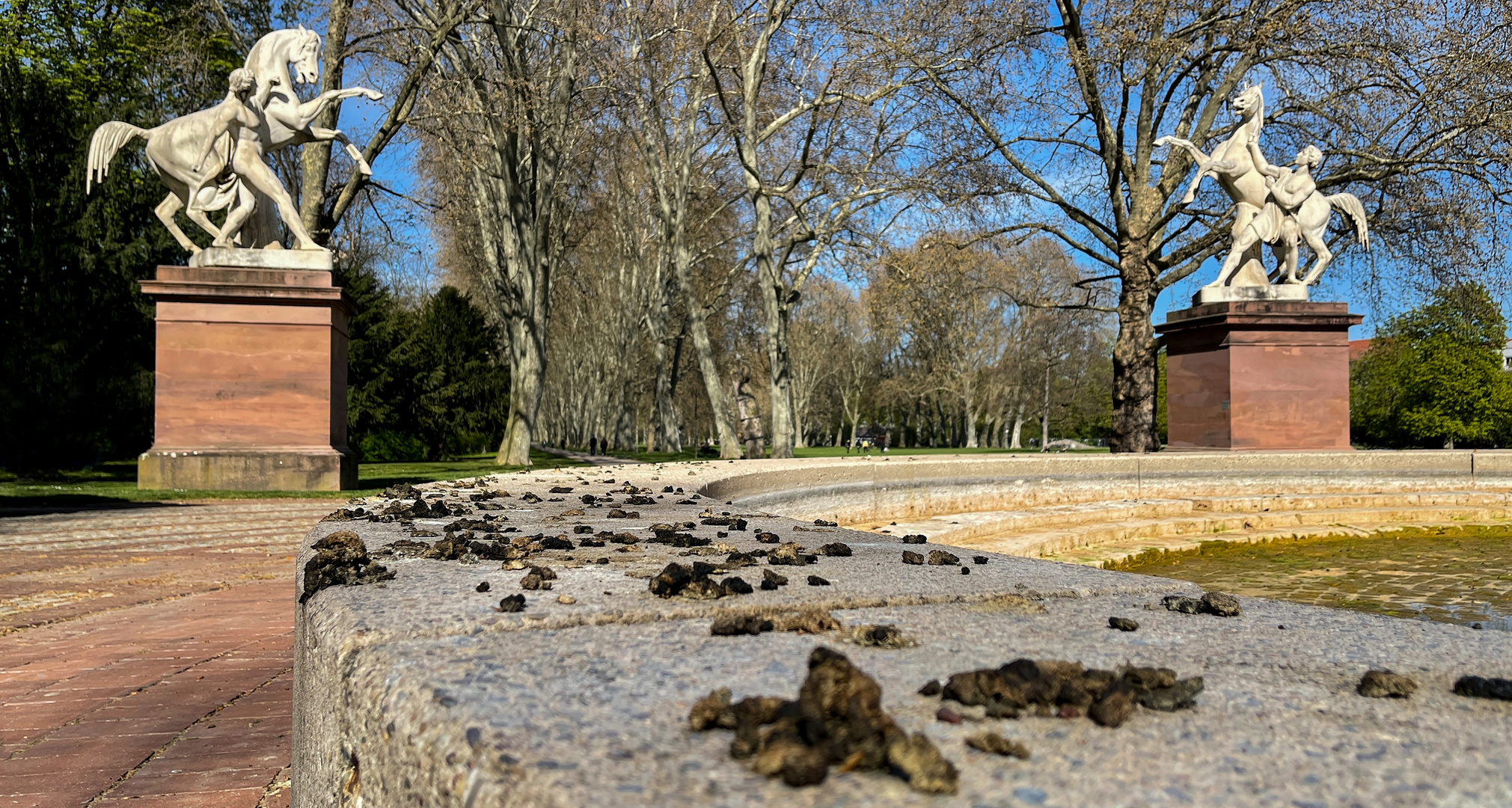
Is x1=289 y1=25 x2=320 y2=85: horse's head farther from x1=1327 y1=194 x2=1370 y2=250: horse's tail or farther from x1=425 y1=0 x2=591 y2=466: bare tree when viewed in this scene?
x1=1327 y1=194 x2=1370 y2=250: horse's tail

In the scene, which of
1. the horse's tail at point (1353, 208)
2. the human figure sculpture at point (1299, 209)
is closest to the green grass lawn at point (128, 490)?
the human figure sculpture at point (1299, 209)

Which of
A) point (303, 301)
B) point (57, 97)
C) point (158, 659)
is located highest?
point (57, 97)

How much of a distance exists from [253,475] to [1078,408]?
5731 cm

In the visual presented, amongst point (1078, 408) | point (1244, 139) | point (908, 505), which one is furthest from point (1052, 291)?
point (908, 505)

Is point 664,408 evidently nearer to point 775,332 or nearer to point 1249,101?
point 775,332

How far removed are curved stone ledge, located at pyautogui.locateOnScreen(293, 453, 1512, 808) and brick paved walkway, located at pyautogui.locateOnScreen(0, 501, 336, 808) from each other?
0.77m

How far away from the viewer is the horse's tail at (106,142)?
39.7 ft

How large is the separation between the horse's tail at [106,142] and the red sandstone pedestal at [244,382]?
68.2 inches

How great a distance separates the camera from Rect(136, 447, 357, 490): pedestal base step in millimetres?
11406

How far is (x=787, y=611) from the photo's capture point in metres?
2.04

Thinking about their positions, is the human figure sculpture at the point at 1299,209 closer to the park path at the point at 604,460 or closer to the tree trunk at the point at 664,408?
the park path at the point at 604,460

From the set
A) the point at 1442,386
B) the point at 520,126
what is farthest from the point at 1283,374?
the point at 1442,386

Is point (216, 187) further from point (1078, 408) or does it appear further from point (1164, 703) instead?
point (1078, 408)

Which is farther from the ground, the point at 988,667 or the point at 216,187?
the point at 216,187
